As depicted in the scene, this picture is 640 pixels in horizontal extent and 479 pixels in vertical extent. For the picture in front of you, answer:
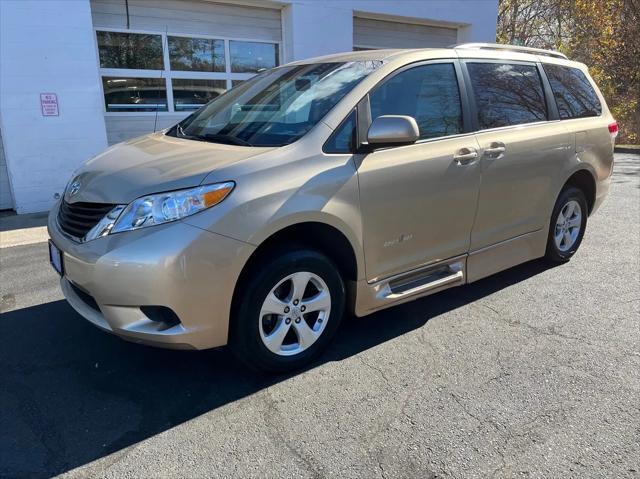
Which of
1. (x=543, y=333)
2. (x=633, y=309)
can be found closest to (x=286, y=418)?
(x=543, y=333)

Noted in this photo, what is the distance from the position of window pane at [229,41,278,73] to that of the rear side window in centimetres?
601

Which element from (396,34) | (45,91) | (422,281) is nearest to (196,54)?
(45,91)

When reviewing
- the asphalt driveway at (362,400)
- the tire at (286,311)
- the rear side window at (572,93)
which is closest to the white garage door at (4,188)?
the asphalt driveway at (362,400)

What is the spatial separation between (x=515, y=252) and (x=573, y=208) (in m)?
1.06

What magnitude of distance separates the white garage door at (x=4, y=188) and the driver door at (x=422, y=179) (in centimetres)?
672

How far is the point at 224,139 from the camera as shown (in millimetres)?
3332

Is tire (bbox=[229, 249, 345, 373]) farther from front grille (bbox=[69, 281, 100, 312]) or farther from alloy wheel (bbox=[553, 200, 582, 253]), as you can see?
alloy wheel (bbox=[553, 200, 582, 253])

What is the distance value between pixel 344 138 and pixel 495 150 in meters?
1.34

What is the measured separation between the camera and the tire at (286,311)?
2803 mm

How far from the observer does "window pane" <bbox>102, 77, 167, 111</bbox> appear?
326 inches

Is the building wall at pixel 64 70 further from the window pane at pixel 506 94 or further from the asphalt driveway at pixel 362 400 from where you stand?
the window pane at pixel 506 94

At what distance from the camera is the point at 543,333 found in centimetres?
360

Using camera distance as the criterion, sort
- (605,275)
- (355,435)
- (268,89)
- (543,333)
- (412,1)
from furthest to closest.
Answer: (412,1), (605,275), (268,89), (543,333), (355,435)

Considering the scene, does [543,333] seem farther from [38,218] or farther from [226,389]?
[38,218]
